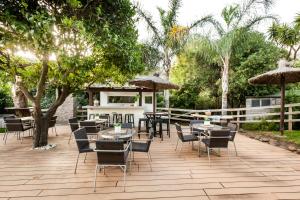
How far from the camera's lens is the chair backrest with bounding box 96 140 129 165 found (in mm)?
3924

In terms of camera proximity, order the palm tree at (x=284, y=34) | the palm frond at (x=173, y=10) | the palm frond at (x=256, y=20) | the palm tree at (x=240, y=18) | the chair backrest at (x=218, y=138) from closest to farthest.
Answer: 1. the chair backrest at (x=218, y=138)
2. the palm tree at (x=240, y=18)
3. the palm frond at (x=256, y=20)
4. the palm tree at (x=284, y=34)
5. the palm frond at (x=173, y=10)

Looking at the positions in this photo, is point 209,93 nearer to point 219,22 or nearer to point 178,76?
point 178,76

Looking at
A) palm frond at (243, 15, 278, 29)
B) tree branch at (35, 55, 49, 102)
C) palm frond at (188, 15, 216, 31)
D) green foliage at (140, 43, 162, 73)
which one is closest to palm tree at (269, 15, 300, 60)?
palm frond at (243, 15, 278, 29)

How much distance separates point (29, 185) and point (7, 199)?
0.54 metres

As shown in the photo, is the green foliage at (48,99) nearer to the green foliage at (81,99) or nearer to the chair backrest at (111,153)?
the green foliage at (81,99)

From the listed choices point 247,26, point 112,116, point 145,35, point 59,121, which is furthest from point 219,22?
point 59,121

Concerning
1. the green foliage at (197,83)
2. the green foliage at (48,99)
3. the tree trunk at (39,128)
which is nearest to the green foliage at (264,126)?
the green foliage at (197,83)

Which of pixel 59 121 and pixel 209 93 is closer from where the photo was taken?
pixel 59 121

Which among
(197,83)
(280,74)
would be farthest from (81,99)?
(280,74)

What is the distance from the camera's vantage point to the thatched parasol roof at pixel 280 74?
295 inches

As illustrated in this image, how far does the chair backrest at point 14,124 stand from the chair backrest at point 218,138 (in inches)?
228

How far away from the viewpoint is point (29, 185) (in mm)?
3982

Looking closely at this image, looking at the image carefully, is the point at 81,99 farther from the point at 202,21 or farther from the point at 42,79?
the point at 42,79

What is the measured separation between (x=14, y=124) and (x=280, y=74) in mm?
8732
